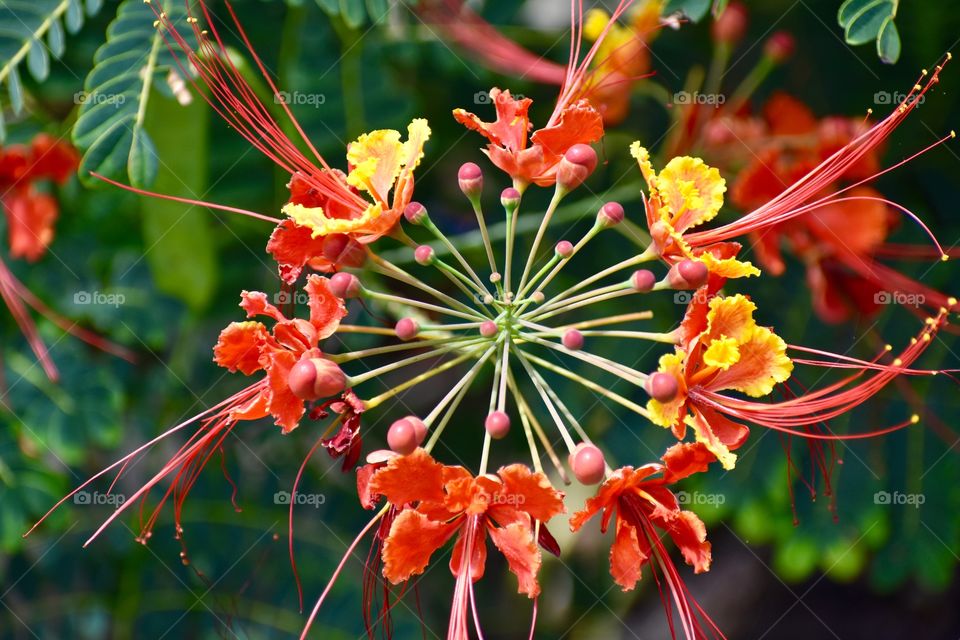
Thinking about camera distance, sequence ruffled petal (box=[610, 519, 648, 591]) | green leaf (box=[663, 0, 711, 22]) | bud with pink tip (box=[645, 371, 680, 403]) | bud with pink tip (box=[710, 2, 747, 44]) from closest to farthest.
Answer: bud with pink tip (box=[645, 371, 680, 403]) < ruffled petal (box=[610, 519, 648, 591]) < green leaf (box=[663, 0, 711, 22]) < bud with pink tip (box=[710, 2, 747, 44])

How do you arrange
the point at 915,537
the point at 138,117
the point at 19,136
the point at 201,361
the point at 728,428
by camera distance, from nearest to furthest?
the point at 728,428 < the point at 138,117 < the point at 19,136 < the point at 915,537 < the point at 201,361

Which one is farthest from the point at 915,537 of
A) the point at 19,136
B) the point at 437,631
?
the point at 19,136

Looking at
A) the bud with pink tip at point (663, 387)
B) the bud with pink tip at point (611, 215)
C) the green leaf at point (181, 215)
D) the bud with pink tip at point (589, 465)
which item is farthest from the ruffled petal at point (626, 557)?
the green leaf at point (181, 215)

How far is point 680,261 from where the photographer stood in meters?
1.57

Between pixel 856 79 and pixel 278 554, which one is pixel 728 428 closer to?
pixel 856 79

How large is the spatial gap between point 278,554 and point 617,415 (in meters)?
1.14

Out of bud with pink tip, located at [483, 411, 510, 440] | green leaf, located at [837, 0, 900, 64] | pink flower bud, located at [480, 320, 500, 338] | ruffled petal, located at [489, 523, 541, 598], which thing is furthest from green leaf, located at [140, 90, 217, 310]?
green leaf, located at [837, 0, 900, 64]

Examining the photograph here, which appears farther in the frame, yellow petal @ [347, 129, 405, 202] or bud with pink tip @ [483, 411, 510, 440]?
yellow petal @ [347, 129, 405, 202]

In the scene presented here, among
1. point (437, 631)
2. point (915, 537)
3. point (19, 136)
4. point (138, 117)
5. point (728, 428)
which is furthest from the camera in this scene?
point (437, 631)

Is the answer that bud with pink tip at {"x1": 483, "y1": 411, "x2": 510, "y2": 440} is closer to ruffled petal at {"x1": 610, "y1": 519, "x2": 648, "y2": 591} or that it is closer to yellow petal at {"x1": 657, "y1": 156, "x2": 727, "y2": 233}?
ruffled petal at {"x1": 610, "y1": 519, "x2": 648, "y2": 591}

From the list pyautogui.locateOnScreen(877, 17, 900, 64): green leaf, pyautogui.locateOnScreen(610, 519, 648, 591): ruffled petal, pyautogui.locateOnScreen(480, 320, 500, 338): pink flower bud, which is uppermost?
pyautogui.locateOnScreen(877, 17, 900, 64): green leaf

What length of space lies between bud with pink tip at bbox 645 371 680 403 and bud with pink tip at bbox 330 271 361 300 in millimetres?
516

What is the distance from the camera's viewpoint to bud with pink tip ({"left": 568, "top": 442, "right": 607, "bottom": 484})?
146cm

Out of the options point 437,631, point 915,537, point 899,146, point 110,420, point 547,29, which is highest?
point 547,29
